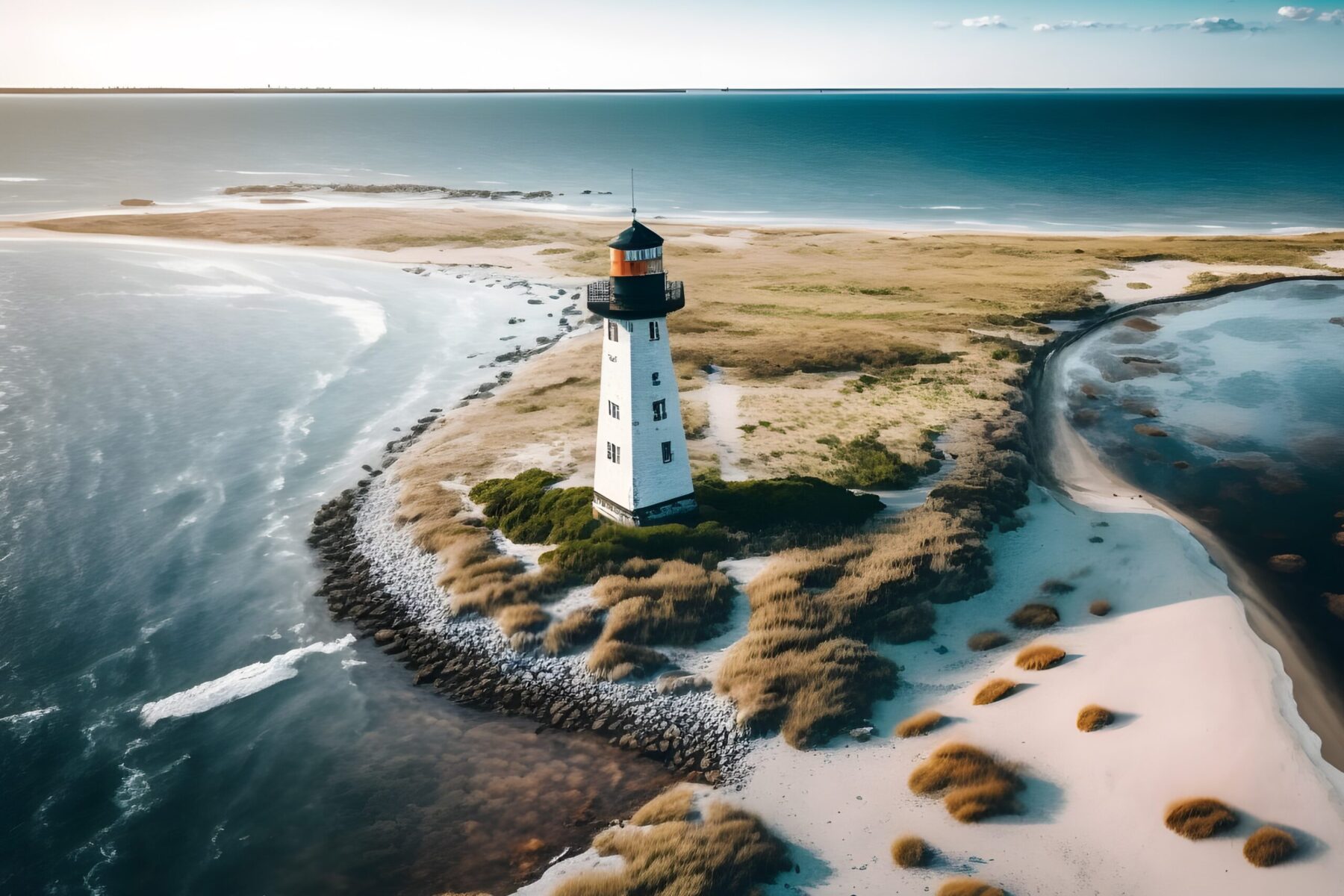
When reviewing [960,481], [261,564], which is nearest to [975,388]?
[960,481]

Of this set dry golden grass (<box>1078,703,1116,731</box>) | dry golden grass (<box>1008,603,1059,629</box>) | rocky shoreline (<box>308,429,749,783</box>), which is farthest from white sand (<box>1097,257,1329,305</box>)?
rocky shoreline (<box>308,429,749,783</box>)

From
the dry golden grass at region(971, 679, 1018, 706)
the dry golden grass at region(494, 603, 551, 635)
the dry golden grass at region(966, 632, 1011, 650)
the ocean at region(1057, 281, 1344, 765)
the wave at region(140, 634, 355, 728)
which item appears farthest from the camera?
the ocean at region(1057, 281, 1344, 765)

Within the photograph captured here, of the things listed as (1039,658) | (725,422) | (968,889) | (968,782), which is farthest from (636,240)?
(968,889)

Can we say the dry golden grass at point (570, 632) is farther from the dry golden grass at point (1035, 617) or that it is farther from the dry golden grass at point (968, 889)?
the dry golden grass at point (1035, 617)

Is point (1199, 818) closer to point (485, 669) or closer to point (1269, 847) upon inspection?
point (1269, 847)

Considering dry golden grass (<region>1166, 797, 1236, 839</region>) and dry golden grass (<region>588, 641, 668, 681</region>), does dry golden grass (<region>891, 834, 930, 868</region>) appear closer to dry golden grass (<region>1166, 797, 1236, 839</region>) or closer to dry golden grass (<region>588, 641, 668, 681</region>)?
dry golden grass (<region>1166, 797, 1236, 839</region>)

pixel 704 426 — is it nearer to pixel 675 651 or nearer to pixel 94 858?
pixel 675 651

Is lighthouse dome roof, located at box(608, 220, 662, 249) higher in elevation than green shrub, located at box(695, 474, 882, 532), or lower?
higher
